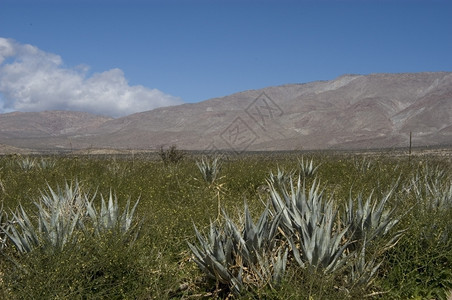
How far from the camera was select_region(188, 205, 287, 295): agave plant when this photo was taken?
3.72 m

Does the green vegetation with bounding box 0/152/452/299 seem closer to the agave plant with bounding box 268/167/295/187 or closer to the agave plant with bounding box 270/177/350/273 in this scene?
the agave plant with bounding box 270/177/350/273

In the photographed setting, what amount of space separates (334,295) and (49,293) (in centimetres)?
221

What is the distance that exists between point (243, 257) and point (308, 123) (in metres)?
106

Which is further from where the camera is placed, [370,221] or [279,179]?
[279,179]

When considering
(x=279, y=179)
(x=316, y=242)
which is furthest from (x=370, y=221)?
(x=279, y=179)

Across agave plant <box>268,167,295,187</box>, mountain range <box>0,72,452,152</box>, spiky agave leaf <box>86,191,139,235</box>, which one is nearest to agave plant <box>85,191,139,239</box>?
spiky agave leaf <box>86,191,139,235</box>

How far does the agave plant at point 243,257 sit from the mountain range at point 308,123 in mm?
70309

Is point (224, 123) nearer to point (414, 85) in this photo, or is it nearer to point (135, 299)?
point (414, 85)

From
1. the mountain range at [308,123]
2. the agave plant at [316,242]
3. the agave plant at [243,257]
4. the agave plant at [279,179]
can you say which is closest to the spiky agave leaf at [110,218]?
the agave plant at [243,257]

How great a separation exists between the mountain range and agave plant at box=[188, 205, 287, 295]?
70.3 meters

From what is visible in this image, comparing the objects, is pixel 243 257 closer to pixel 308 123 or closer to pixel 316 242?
pixel 316 242

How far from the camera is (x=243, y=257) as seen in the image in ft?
12.9

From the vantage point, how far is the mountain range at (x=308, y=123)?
91812 mm

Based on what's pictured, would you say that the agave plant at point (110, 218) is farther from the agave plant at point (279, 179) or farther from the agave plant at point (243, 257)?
the agave plant at point (279, 179)
